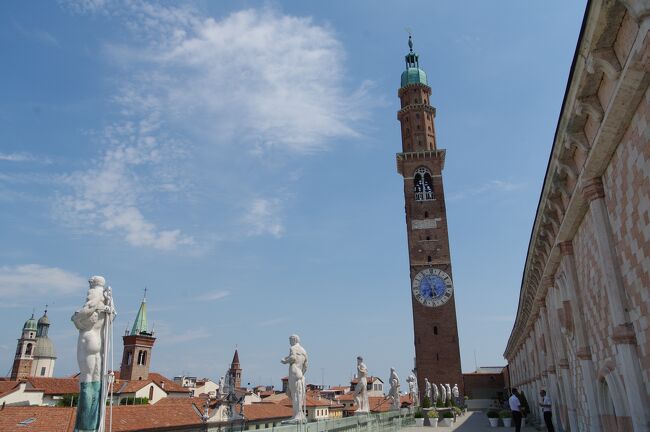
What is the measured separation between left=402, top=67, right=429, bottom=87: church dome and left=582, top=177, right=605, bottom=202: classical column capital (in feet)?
151

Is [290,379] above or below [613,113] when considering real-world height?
below

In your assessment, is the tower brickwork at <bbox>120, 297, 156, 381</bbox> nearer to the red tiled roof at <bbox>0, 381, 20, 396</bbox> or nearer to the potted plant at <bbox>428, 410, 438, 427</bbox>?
the red tiled roof at <bbox>0, 381, 20, 396</bbox>

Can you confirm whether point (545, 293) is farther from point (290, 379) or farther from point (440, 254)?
point (440, 254)

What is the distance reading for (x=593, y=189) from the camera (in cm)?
719

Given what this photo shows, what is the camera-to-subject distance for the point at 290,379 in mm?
11109

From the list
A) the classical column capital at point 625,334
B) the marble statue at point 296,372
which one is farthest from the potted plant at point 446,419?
the classical column capital at point 625,334

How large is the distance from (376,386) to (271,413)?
146 ft

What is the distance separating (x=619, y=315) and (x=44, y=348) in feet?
391

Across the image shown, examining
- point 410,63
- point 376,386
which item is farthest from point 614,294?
point 376,386

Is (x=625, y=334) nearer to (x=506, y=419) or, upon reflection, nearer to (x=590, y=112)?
(x=590, y=112)

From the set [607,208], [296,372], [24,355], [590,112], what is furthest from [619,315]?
[24,355]

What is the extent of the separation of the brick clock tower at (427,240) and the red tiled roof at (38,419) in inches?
1098

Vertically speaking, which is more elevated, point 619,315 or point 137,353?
point 137,353

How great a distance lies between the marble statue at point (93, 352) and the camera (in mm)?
6254
